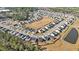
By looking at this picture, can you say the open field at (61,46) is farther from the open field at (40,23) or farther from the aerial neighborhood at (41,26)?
the open field at (40,23)

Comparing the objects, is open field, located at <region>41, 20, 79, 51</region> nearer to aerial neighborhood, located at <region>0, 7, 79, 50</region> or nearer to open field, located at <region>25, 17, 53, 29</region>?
aerial neighborhood, located at <region>0, 7, 79, 50</region>

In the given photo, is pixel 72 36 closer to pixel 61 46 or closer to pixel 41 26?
pixel 61 46

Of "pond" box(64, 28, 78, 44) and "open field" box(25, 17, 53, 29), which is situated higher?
"open field" box(25, 17, 53, 29)

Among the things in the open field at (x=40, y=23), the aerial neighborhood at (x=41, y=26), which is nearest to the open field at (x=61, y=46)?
the aerial neighborhood at (x=41, y=26)

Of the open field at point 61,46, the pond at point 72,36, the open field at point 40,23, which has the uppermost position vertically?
the open field at point 40,23

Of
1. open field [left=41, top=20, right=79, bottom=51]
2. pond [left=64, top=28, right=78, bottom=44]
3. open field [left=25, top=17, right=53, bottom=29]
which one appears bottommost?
open field [left=41, top=20, right=79, bottom=51]

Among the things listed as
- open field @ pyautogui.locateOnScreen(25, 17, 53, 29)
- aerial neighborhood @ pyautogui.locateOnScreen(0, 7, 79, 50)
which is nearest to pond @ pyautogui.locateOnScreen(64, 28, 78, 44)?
aerial neighborhood @ pyautogui.locateOnScreen(0, 7, 79, 50)

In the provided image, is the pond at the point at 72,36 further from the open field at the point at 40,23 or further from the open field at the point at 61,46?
the open field at the point at 40,23

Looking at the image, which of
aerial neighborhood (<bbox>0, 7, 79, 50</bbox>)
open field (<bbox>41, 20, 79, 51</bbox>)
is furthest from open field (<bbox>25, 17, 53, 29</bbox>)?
open field (<bbox>41, 20, 79, 51</bbox>)

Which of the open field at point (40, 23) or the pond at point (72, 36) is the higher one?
the open field at point (40, 23)
